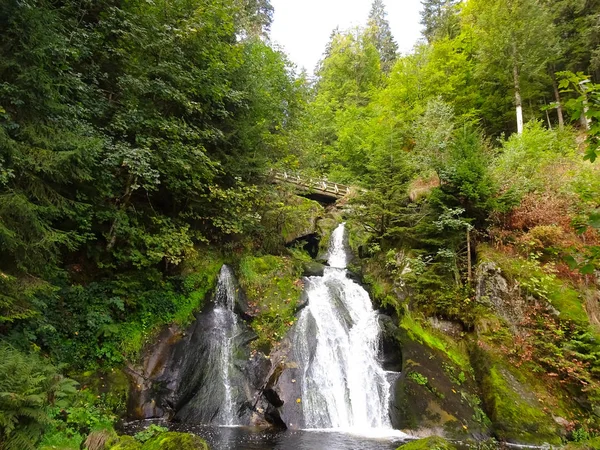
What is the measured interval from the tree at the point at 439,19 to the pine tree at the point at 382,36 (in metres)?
5.28

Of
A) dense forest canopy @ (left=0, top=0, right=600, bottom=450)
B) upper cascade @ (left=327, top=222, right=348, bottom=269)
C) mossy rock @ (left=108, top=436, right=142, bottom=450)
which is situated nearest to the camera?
mossy rock @ (left=108, top=436, right=142, bottom=450)

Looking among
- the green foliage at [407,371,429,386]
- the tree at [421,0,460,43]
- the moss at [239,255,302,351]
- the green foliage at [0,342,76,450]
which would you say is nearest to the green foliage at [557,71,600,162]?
the green foliage at [0,342,76,450]

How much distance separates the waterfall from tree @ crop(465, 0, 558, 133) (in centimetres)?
1291

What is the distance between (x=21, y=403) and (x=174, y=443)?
218 centimetres

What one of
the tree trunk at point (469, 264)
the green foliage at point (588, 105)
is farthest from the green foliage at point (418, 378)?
the green foliage at point (588, 105)

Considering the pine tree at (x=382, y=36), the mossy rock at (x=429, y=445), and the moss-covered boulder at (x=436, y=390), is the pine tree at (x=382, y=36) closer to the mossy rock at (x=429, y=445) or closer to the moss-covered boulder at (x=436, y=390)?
the moss-covered boulder at (x=436, y=390)

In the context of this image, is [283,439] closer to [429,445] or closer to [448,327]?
[429,445]

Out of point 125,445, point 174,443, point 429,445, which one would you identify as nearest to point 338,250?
point 429,445

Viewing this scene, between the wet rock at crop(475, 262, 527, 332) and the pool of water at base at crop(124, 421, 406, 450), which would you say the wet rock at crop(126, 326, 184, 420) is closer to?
the pool of water at base at crop(124, 421, 406, 450)

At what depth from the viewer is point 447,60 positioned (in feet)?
69.9

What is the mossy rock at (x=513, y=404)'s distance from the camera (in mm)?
7527

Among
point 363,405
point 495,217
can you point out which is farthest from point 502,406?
point 495,217

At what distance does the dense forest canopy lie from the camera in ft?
19.4

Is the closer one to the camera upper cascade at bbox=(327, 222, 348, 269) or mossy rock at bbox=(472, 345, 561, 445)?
mossy rock at bbox=(472, 345, 561, 445)
